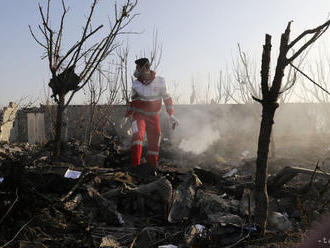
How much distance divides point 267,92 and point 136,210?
1.76 meters

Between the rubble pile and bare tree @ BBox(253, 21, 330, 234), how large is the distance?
0.46 feet

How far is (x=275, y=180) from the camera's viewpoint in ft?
12.7

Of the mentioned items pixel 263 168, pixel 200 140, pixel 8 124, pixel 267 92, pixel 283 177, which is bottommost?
pixel 200 140

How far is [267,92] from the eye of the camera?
2.45 m

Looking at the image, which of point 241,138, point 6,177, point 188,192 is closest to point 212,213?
point 188,192

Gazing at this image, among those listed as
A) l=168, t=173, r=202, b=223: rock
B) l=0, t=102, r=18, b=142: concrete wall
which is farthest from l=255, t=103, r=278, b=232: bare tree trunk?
l=0, t=102, r=18, b=142: concrete wall

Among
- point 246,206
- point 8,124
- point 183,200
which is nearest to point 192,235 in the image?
point 183,200

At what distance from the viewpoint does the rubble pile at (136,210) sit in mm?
2436

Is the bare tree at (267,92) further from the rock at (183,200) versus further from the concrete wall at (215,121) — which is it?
the concrete wall at (215,121)

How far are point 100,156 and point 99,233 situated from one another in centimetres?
251

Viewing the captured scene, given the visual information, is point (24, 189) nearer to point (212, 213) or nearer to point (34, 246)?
point (34, 246)

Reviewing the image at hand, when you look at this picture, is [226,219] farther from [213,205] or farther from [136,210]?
[136,210]

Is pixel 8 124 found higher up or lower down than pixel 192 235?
higher up

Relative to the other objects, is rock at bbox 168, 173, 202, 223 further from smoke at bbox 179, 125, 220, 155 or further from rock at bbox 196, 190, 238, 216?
smoke at bbox 179, 125, 220, 155
